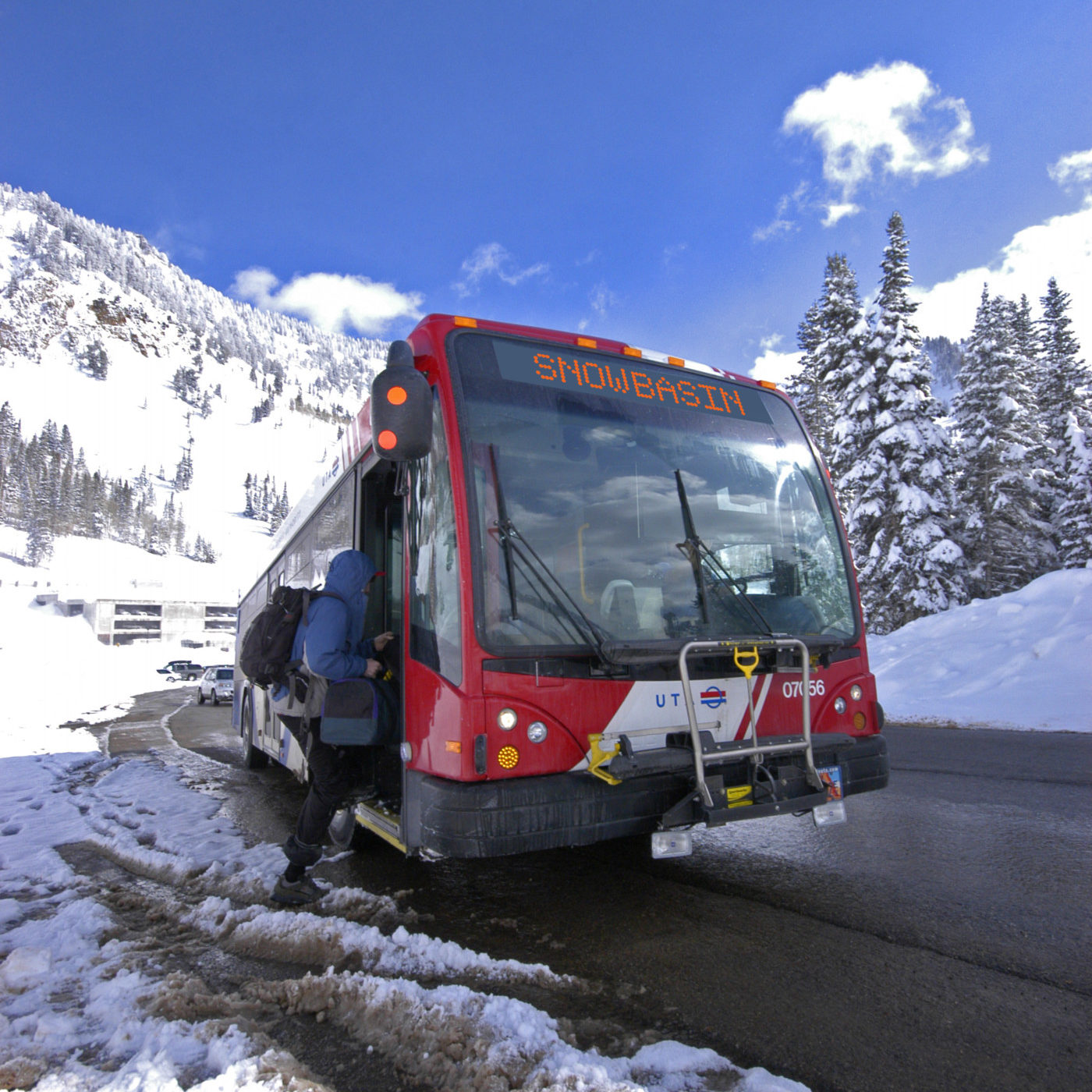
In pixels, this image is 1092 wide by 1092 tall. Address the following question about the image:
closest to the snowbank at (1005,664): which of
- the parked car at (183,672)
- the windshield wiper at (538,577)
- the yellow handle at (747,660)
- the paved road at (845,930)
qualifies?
the paved road at (845,930)

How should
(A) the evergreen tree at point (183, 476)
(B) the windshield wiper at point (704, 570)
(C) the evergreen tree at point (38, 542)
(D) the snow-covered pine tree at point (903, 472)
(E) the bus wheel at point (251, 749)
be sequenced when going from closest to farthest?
(B) the windshield wiper at point (704, 570) < (E) the bus wheel at point (251, 749) < (D) the snow-covered pine tree at point (903, 472) < (C) the evergreen tree at point (38, 542) < (A) the evergreen tree at point (183, 476)

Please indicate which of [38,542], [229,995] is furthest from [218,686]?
[38,542]

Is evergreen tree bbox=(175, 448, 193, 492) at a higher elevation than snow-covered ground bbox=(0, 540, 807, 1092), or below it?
higher

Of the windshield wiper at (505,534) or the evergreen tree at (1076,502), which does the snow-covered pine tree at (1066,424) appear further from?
the windshield wiper at (505,534)

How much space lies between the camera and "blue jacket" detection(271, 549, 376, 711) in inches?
167

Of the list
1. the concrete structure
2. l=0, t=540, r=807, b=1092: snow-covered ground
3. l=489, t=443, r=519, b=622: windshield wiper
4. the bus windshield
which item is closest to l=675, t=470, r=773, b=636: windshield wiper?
the bus windshield

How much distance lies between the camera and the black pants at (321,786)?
431 centimetres

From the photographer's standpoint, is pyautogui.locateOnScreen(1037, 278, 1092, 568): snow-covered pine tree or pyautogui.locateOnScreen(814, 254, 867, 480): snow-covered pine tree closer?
pyautogui.locateOnScreen(814, 254, 867, 480): snow-covered pine tree

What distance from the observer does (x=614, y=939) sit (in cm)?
364

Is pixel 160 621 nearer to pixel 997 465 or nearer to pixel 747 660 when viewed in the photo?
pixel 997 465

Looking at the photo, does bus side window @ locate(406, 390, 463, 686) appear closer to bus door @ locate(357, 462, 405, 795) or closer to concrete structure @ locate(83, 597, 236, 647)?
bus door @ locate(357, 462, 405, 795)

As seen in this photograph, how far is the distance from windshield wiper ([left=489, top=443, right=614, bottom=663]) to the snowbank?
912 centimetres

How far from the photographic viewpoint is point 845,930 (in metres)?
3.61

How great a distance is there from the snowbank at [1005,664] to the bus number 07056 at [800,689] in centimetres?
750
